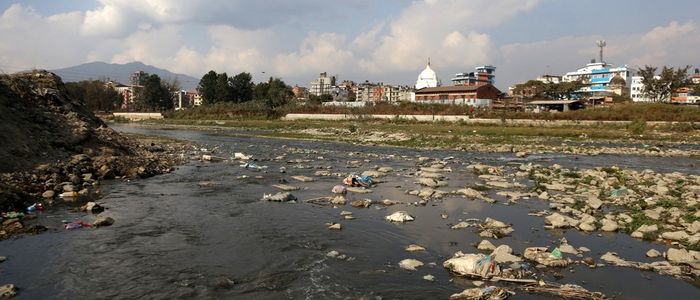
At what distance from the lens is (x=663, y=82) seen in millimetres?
88625

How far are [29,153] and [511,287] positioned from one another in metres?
19.1

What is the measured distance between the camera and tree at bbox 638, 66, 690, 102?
286 feet

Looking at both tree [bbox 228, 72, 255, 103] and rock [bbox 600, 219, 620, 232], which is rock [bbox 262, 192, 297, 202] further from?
tree [bbox 228, 72, 255, 103]

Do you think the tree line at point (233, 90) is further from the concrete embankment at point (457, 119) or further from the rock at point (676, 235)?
the rock at point (676, 235)

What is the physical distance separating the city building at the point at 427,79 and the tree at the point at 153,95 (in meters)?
78.0

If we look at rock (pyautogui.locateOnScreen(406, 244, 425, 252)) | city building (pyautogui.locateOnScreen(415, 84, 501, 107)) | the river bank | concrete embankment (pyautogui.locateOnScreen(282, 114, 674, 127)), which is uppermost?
city building (pyautogui.locateOnScreen(415, 84, 501, 107))

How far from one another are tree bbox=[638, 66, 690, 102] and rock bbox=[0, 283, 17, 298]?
10212 cm

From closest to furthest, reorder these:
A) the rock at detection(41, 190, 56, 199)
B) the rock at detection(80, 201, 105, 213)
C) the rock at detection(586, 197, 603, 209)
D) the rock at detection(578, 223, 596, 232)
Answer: the rock at detection(578, 223, 596, 232)
the rock at detection(80, 201, 105, 213)
the rock at detection(586, 197, 603, 209)
the rock at detection(41, 190, 56, 199)

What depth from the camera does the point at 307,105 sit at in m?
101

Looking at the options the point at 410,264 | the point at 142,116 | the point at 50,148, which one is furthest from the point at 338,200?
the point at 142,116

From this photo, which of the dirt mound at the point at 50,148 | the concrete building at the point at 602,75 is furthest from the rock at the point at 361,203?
the concrete building at the point at 602,75

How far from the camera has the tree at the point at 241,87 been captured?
126812mm

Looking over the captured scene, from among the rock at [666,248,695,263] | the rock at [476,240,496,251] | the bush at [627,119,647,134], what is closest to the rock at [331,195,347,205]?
the rock at [476,240,496,251]

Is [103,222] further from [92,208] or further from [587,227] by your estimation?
[587,227]
